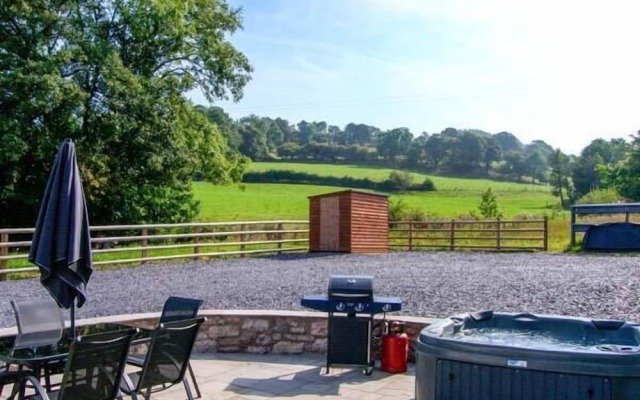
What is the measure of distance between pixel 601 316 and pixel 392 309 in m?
2.77

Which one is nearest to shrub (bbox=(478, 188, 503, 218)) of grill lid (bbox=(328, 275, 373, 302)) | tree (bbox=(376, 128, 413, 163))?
grill lid (bbox=(328, 275, 373, 302))

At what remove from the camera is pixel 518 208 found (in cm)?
3731

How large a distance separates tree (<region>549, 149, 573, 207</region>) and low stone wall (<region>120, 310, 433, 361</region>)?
40.6 m

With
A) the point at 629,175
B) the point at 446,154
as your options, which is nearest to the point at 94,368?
the point at 629,175

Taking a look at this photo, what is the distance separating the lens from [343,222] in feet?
52.4

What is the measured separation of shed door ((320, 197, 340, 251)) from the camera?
633 inches

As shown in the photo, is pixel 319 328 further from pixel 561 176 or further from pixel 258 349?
pixel 561 176

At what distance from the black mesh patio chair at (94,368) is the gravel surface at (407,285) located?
3668 millimetres

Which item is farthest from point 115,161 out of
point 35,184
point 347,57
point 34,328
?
point 34,328

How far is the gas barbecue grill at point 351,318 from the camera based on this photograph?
5297 mm

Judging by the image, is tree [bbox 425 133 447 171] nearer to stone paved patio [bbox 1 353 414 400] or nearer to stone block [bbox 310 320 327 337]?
stone block [bbox 310 320 327 337]

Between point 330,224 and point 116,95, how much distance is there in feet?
21.5

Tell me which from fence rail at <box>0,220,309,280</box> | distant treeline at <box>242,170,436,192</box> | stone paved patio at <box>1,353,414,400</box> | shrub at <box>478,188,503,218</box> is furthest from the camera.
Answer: distant treeline at <box>242,170,436,192</box>

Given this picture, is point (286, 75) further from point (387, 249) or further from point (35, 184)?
point (35, 184)
